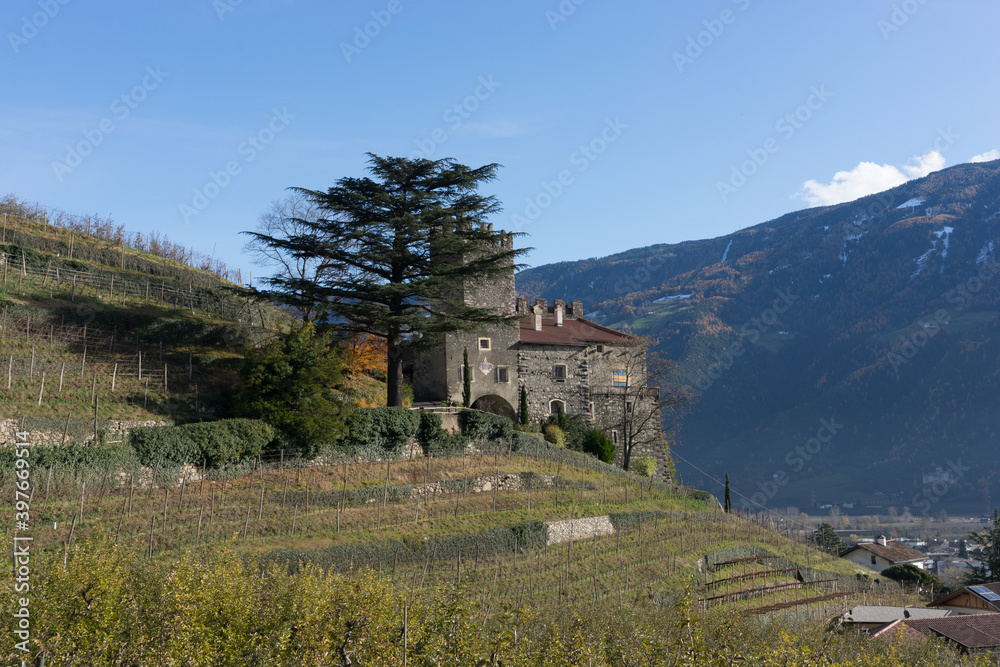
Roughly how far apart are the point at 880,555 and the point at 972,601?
79.1ft

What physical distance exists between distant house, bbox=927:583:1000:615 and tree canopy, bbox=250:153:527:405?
24570 mm

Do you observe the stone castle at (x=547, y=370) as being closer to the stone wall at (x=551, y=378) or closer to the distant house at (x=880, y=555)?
the stone wall at (x=551, y=378)

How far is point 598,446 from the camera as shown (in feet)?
146

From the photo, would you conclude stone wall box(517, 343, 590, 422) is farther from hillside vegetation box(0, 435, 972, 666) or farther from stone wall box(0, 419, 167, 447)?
stone wall box(0, 419, 167, 447)

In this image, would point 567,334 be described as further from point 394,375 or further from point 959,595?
point 959,595

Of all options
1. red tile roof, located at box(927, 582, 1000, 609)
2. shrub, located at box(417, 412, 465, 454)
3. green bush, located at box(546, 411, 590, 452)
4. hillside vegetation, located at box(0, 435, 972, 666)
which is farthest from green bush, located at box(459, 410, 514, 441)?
red tile roof, located at box(927, 582, 1000, 609)

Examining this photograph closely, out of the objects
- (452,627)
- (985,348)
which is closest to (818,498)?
(985,348)

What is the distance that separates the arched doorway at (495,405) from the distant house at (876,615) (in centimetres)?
1993

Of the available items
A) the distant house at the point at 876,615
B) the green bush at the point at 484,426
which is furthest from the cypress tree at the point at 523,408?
the distant house at the point at 876,615

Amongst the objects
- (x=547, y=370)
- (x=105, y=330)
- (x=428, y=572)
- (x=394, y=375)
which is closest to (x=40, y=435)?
(x=105, y=330)

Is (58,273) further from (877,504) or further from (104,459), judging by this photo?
(877,504)

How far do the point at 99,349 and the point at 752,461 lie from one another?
182m

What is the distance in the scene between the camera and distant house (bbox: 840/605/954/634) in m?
24.5

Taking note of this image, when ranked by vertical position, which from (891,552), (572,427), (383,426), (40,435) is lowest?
(891,552)
